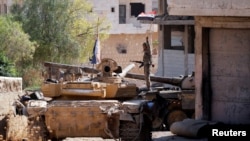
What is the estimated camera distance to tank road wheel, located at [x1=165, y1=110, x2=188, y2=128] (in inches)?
792

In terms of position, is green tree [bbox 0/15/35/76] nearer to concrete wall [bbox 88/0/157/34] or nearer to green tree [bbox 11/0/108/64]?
green tree [bbox 11/0/108/64]

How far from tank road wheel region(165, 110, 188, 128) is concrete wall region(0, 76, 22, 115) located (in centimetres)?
600

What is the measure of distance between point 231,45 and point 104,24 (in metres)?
28.3

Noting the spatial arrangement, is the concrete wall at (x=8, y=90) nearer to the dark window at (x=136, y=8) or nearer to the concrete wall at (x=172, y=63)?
the concrete wall at (x=172, y=63)

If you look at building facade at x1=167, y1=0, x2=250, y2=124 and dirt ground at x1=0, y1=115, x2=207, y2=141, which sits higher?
building facade at x1=167, y1=0, x2=250, y2=124

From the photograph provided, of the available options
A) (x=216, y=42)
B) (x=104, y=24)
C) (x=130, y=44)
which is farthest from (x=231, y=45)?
(x=130, y=44)

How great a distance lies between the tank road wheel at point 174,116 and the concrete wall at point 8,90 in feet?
19.7

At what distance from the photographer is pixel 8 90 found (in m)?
14.3

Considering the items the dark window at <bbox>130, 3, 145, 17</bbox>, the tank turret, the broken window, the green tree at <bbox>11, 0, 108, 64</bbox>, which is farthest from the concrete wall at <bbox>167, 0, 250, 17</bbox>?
the dark window at <bbox>130, 3, 145, 17</bbox>

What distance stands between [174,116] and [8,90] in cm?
682

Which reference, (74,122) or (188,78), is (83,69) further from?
(74,122)

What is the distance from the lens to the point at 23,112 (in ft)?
55.7

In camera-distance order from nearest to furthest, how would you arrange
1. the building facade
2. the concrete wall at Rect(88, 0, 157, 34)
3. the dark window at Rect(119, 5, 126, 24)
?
the building facade < the concrete wall at Rect(88, 0, 157, 34) < the dark window at Rect(119, 5, 126, 24)

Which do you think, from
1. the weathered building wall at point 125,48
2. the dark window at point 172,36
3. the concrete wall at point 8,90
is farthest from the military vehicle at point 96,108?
the weathered building wall at point 125,48
